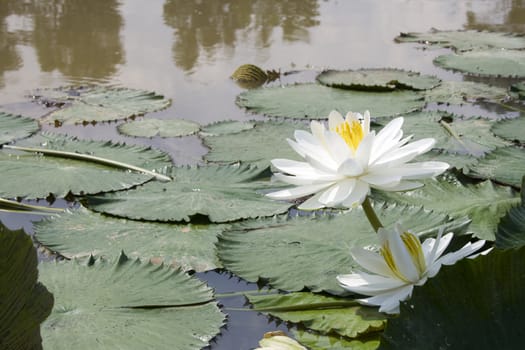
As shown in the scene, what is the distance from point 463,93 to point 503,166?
0.99 m

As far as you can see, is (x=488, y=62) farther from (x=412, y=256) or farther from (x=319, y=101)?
(x=412, y=256)

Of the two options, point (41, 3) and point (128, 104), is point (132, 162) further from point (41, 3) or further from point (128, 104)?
point (41, 3)

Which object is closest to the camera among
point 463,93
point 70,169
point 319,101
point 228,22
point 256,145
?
point 70,169

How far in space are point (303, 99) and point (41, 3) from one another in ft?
8.91

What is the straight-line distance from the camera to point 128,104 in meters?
2.64

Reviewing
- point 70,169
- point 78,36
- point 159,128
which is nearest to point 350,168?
point 70,169

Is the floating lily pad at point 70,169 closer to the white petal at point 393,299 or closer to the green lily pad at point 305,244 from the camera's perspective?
the green lily pad at point 305,244

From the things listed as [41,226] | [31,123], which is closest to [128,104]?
[31,123]

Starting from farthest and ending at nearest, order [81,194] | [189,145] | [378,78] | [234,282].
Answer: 1. [378,78]
2. [189,145]
3. [81,194]
4. [234,282]

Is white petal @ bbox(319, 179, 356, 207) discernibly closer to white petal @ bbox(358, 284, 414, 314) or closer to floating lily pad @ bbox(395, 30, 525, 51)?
white petal @ bbox(358, 284, 414, 314)

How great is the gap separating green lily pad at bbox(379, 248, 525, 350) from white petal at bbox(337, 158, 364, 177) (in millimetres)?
177

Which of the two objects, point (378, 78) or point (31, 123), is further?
point (378, 78)

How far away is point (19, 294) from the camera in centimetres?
81

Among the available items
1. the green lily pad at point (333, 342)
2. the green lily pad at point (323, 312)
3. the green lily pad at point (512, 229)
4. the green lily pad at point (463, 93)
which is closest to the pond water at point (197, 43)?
the green lily pad at point (463, 93)
